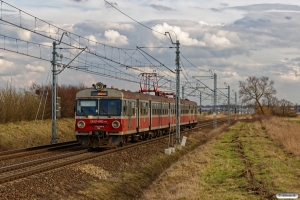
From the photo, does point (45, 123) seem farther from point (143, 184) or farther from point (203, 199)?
point (203, 199)

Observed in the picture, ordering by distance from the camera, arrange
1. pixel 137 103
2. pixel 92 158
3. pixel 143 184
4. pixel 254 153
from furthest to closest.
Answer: pixel 137 103
pixel 254 153
pixel 92 158
pixel 143 184

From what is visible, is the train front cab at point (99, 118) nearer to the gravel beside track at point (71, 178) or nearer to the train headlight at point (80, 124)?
the train headlight at point (80, 124)

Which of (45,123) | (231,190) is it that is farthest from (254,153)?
(45,123)

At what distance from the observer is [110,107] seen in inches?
918

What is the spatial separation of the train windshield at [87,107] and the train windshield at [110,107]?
306 millimetres

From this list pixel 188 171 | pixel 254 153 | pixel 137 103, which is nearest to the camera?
pixel 188 171

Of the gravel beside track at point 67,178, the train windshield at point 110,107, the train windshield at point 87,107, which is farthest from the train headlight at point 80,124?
the gravel beside track at point 67,178

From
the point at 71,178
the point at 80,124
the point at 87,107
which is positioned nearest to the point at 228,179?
the point at 71,178

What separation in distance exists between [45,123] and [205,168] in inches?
856

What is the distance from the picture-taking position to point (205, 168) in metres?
18.5

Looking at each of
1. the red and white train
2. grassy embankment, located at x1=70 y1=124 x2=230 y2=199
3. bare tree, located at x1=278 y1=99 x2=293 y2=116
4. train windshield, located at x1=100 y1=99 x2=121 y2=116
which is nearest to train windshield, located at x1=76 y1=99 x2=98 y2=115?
the red and white train

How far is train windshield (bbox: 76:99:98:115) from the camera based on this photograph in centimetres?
2336

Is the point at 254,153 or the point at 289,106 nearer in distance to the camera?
the point at 254,153

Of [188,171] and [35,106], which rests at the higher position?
[35,106]
